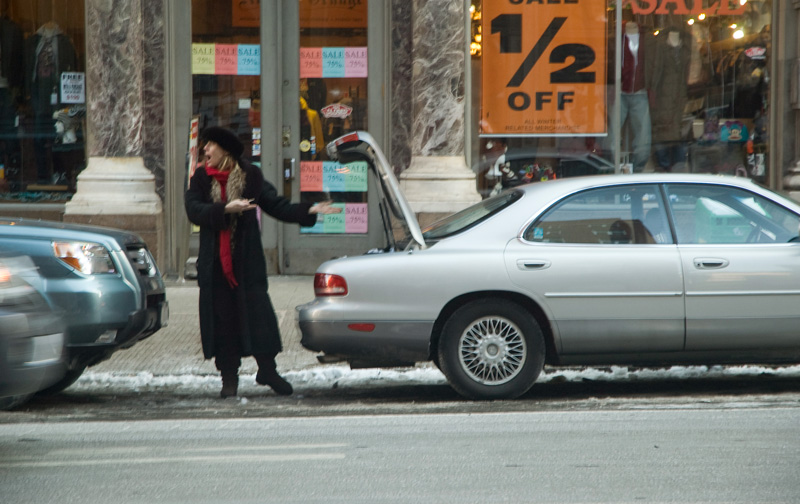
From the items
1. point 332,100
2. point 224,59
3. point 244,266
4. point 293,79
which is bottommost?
point 244,266

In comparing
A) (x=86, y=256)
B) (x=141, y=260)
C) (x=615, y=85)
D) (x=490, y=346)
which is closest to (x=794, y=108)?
(x=615, y=85)

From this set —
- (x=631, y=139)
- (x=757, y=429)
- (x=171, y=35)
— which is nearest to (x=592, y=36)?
(x=631, y=139)

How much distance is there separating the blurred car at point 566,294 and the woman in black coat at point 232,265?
1.52 feet

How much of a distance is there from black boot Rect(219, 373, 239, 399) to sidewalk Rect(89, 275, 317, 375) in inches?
21.8

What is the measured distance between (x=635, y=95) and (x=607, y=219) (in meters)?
6.03

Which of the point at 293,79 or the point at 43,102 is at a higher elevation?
the point at 293,79

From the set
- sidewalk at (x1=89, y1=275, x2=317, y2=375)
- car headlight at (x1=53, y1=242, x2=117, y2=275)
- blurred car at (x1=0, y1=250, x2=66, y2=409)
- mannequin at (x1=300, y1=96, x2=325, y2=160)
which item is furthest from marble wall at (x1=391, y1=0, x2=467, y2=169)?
blurred car at (x1=0, y1=250, x2=66, y2=409)

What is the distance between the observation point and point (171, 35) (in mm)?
12383

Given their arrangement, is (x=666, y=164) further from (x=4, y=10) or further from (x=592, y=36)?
(x=4, y=10)

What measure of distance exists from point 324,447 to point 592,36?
807 cm

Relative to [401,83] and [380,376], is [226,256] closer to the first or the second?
[380,376]

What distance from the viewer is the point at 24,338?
5094 mm

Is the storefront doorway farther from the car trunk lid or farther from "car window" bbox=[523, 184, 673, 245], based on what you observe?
"car window" bbox=[523, 184, 673, 245]

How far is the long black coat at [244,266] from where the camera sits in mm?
7230
